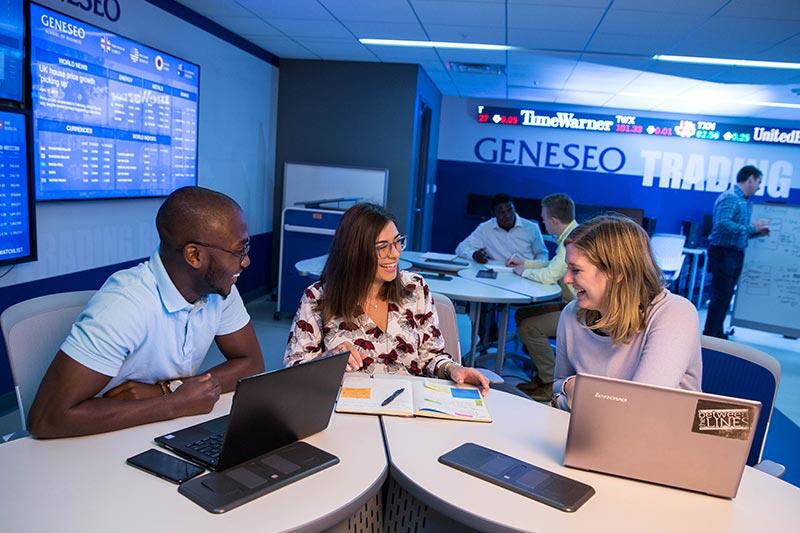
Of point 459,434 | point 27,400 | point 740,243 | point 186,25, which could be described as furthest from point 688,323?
point 740,243

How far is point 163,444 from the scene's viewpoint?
4.65 feet

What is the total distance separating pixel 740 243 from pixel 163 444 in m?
6.07

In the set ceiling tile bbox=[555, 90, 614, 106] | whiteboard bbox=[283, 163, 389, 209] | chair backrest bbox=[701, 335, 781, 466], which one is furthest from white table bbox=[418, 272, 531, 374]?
ceiling tile bbox=[555, 90, 614, 106]

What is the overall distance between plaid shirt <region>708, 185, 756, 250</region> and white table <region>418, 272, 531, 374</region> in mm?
3173

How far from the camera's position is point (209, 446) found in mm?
1412

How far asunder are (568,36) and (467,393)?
3.75 m

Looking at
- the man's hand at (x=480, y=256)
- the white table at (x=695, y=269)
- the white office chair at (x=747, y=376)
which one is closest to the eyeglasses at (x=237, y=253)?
the white office chair at (x=747, y=376)

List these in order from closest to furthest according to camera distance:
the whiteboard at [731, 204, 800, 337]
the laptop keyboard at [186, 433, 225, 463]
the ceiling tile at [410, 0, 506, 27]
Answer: the laptop keyboard at [186, 433, 225, 463], the ceiling tile at [410, 0, 506, 27], the whiteboard at [731, 204, 800, 337]

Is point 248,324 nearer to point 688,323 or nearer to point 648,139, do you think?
point 688,323

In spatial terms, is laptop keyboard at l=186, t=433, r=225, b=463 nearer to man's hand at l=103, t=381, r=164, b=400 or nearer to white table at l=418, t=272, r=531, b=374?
man's hand at l=103, t=381, r=164, b=400

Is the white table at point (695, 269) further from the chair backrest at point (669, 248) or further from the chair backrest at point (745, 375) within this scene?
the chair backrest at point (745, 375)

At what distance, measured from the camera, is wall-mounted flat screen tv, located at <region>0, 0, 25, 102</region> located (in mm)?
2957

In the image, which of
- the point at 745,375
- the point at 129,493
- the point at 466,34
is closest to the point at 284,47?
the point at 466,34

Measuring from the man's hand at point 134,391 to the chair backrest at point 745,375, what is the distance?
178cm
